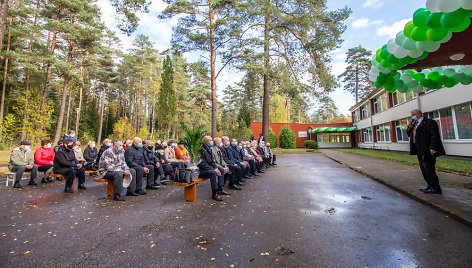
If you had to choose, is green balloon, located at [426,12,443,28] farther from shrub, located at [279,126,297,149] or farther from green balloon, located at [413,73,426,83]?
shrub, located at [279,126,297,149]

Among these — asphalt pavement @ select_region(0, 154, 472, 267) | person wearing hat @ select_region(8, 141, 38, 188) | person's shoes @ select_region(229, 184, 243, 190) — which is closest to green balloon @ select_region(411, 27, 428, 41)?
asphalt pavement @ select_region(0, 154, 472, 267)

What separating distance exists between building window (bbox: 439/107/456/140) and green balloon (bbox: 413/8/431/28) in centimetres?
1378

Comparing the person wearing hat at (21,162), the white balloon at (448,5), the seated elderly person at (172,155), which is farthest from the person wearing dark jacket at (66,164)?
the white balloon at (448,5)

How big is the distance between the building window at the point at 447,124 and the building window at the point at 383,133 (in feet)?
28.3

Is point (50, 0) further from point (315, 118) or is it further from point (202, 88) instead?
point (315, 118)

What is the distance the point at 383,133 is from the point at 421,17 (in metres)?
24.3

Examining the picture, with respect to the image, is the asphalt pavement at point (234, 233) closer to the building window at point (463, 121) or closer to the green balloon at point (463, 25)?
the green balloon at point (463, 25)

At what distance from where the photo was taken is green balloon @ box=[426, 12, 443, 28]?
2950 mm

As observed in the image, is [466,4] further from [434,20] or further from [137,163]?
[137,163]

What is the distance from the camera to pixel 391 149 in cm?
2088

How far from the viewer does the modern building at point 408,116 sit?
38.4 feet

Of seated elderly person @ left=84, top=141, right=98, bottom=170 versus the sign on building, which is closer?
seated elderly person @ left=84, top=141, right=98, bottom=170

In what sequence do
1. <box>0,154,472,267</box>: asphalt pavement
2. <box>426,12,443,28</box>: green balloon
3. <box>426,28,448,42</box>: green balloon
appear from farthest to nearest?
<box>426,28,448,42</box>: green balloon
<box>426,12,443,28</box>: green balloon
<box>0,154,472,267</box>: asphalt pavement

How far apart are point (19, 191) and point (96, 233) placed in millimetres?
5081
